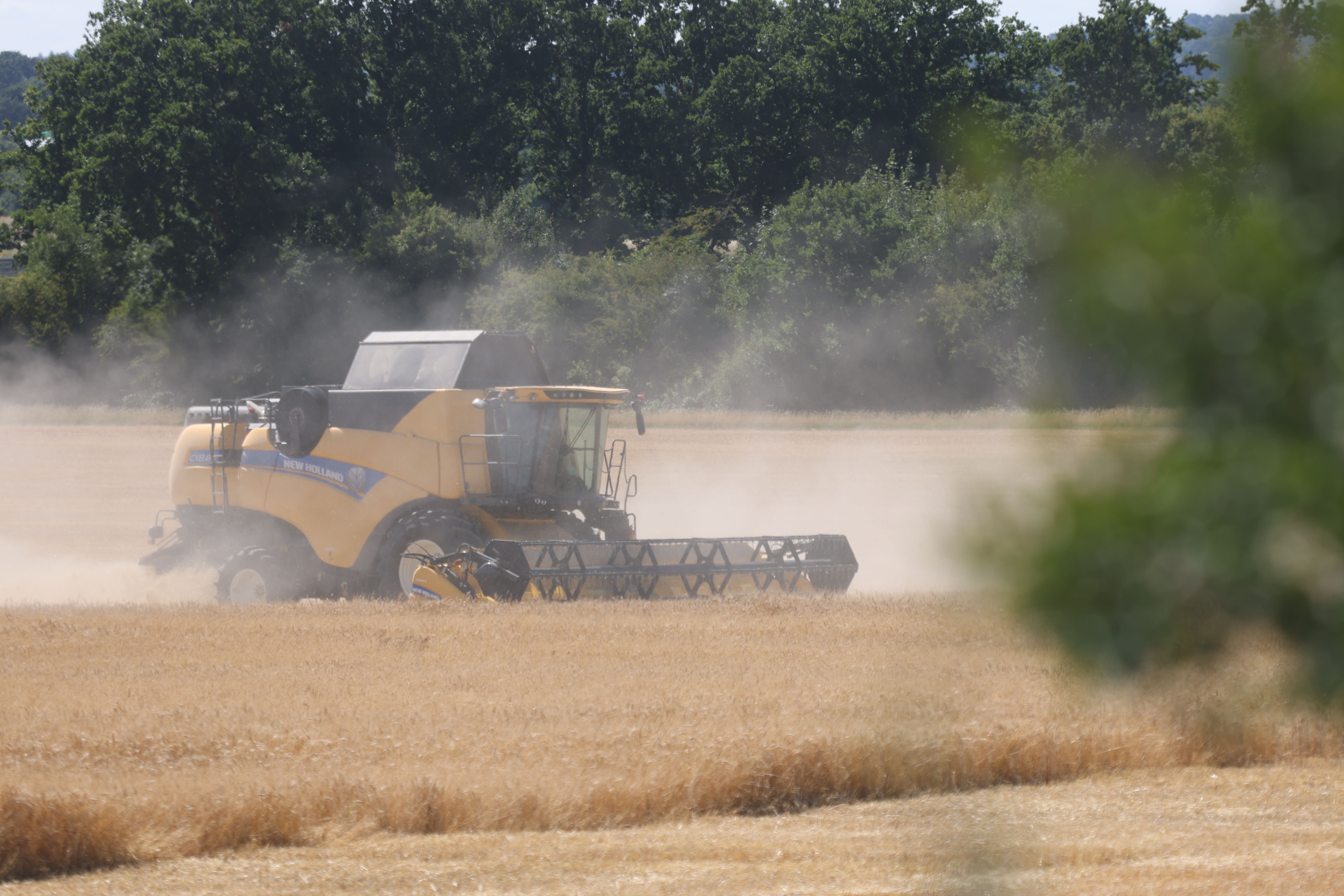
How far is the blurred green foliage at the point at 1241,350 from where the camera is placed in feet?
3.35

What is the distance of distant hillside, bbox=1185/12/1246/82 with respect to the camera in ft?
3.39

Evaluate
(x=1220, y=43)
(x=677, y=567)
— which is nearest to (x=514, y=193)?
(x=677, y=567)

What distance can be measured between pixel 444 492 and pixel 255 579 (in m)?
2.35

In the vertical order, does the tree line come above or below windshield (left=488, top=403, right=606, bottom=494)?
above

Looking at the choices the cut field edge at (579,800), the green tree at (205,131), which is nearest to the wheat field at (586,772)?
the cut field edge at (579,800)

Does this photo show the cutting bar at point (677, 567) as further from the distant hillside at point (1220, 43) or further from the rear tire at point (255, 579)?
the distant hillside at point (1220, 43)

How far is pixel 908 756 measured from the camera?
6.85 m

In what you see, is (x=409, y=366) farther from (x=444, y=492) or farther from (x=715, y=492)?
(x=715, y=492)

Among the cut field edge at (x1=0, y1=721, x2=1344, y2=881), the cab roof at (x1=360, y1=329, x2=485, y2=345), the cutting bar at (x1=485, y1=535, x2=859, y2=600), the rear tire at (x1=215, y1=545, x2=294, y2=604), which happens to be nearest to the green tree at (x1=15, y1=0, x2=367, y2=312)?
the cab roof at (x1=360, y1=329, x2=485, y2=345)

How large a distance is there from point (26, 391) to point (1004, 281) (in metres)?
54.2

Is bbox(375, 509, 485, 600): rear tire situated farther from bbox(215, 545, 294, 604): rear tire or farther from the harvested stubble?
the harvested stubble

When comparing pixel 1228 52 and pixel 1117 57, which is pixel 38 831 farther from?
pixel 1228 52

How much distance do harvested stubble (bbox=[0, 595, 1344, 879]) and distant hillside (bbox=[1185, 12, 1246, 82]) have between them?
2.03m

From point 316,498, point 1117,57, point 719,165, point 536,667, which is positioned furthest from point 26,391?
point 1117,57
